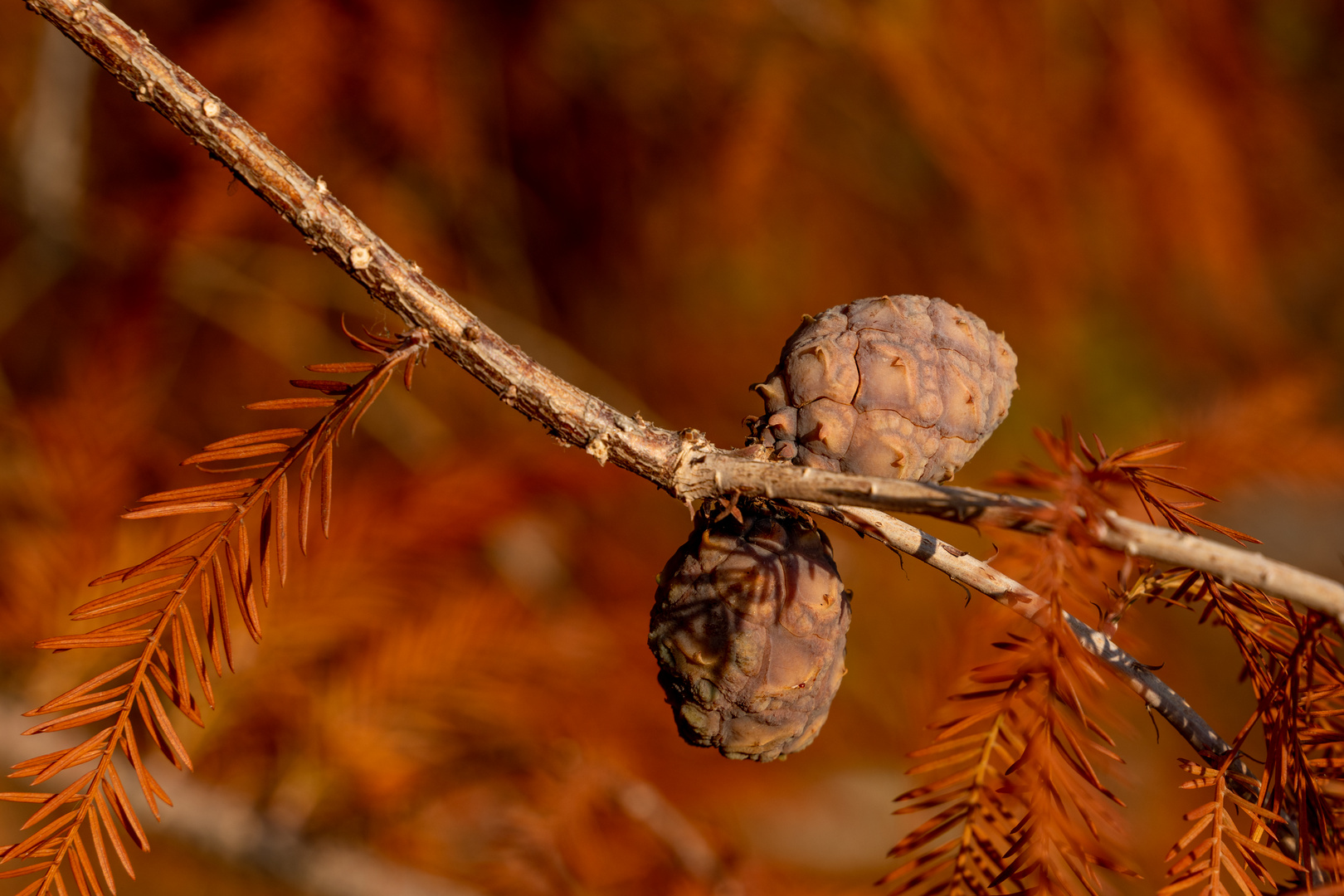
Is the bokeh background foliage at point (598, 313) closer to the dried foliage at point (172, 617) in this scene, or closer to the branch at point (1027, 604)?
the branch at point (1027, 604)

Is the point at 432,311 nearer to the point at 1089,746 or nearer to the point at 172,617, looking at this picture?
the point at 172,617

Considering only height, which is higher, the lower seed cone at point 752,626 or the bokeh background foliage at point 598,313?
the bokeh background foliage at point 598,313

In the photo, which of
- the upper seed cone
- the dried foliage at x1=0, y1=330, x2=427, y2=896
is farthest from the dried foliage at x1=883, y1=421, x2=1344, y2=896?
the dried foliage at x1=0, y1=330, x2=427, y2=896

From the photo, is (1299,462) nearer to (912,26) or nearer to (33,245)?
(912,26)

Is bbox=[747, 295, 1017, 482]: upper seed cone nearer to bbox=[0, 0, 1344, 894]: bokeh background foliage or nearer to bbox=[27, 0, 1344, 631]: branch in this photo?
bbox=[27, 0, 1344, 631]: branch

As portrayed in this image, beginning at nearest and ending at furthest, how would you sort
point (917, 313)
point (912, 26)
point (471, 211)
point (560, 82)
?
point (917, 313)
point (912, 26)
point (560, 82)
point (471, 211)

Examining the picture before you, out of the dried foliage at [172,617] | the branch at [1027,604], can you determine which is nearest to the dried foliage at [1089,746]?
the branch at [1027,604]

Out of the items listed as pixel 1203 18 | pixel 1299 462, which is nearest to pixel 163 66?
pixel 1299 462
